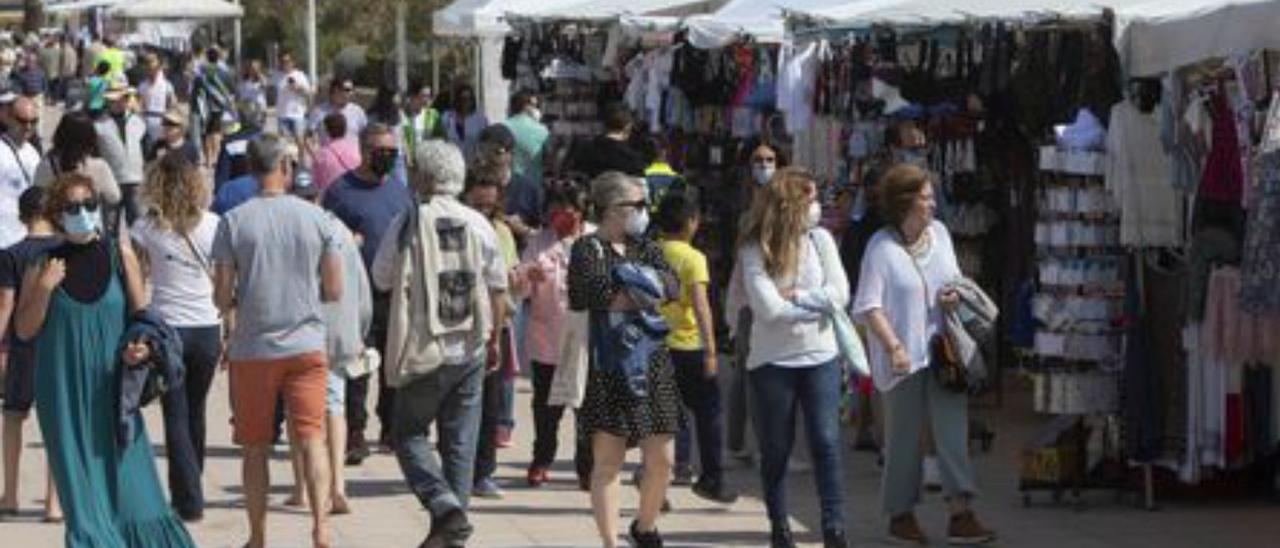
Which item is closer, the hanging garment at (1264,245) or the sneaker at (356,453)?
the hanging garment at (1264,245)

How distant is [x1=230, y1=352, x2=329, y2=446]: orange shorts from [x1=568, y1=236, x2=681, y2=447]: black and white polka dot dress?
1.02m

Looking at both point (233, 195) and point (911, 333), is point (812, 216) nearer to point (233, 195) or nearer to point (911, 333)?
point (911, 333)

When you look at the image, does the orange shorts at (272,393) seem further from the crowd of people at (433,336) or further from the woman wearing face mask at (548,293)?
Result: the woman wearing face mask at (548,293)

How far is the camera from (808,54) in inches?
726

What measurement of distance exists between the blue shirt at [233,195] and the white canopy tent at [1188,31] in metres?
4.58

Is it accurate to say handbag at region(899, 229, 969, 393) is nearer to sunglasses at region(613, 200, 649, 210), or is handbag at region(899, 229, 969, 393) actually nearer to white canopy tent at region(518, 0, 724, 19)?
sunglasses at region(613, 200, 649, 210)

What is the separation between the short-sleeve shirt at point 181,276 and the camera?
44.1ft

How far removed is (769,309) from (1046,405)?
2.15m

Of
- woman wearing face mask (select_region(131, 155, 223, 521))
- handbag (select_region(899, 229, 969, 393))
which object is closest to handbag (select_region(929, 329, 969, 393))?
handbag (select_region(899, 229, 969, 393))

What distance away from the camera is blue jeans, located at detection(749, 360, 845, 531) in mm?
12398

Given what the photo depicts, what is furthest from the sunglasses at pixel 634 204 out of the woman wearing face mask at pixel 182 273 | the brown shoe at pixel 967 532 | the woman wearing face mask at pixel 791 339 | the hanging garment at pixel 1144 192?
the hanging garment at pixel 1144 192

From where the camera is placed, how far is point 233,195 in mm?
16094

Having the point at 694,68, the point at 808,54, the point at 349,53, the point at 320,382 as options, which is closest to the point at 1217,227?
the point at 320,382

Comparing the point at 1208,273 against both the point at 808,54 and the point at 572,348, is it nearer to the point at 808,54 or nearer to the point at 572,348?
the point at 572,348
